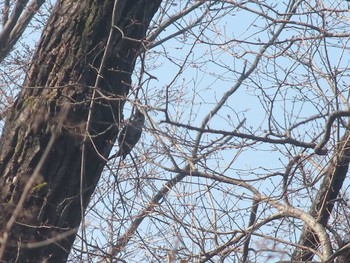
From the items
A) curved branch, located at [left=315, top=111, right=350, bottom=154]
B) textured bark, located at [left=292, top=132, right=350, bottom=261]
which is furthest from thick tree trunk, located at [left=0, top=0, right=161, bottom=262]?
textured bark, located at [left=292, top=132, right=350, bottom=261]

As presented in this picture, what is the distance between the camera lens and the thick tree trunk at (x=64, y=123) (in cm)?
401

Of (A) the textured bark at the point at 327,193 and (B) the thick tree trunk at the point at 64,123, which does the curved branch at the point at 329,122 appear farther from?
(B) the thick tree trunk at the point at 64,123

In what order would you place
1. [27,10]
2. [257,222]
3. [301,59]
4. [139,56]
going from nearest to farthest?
[139,56], [257,222], [301,59], [27,10]

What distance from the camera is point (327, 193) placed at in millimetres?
5359

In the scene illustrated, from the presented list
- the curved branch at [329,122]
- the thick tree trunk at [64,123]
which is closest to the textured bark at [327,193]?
the curved branch at [329,122]

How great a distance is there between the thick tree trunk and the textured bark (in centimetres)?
156

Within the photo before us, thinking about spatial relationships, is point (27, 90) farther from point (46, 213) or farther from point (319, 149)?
point (319, 149)

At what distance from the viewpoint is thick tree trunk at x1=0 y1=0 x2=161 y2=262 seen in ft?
13.2

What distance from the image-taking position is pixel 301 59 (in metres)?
5.37

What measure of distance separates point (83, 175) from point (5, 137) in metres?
0.46

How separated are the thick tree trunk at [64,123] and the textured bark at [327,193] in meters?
1.56

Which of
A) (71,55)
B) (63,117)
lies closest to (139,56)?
(71,55)

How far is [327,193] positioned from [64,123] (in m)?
2.12

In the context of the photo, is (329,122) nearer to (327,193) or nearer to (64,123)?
(327,193)
